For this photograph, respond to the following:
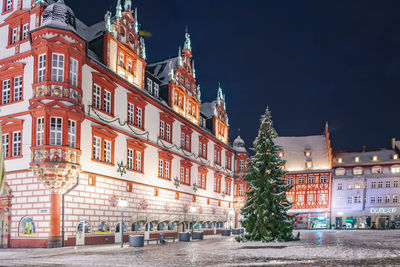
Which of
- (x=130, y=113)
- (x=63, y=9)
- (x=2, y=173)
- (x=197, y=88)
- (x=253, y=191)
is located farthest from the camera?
(x=197, y=88)

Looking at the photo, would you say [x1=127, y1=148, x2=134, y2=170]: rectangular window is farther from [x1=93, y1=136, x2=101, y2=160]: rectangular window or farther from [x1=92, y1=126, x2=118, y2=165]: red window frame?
[x1=93, y1=136, x2=101, y2=160]: rectangular window

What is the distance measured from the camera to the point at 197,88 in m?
51.0

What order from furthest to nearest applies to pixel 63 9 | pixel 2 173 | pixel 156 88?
1. pixel 156 88
2. pixel 63 9
3. pixel 2 173

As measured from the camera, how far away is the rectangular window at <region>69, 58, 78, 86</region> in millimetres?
27417

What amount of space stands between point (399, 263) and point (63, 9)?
24208 mm

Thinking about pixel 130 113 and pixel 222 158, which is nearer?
pixel 130 113

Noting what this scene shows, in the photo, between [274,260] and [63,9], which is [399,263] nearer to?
[274,260]

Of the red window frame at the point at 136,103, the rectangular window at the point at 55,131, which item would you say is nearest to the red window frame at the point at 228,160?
the red window frame at the point at 136,103

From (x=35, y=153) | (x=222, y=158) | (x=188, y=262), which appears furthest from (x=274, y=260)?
(x=222, y=158)

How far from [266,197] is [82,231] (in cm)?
1322

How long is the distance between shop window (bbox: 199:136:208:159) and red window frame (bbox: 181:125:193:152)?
3.30 m

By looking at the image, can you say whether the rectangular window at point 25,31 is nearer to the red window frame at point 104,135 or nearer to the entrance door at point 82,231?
the red window frame at point 104,135

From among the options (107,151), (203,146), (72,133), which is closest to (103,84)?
(107,151)

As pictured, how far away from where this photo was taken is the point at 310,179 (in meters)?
72.7
